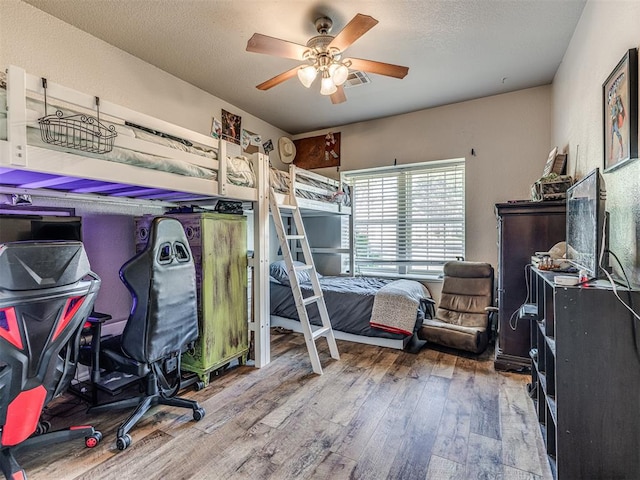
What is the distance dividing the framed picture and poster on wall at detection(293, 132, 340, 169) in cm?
328

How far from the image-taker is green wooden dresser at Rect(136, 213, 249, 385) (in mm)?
2416

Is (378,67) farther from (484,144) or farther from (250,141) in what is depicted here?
(250,141)

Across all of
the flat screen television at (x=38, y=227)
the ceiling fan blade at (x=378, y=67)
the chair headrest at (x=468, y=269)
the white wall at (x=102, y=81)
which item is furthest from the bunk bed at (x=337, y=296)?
the flat screen television at (x=38, y=227)

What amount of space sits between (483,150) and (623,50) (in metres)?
2.22

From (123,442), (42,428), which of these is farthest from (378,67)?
(42,428)

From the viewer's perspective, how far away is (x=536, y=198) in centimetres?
253

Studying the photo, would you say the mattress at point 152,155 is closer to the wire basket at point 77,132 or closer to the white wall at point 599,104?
the wire basket at point 77,132

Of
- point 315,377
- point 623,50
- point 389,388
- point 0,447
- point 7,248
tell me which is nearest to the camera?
point 7,248

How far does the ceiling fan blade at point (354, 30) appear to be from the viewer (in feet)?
5.91

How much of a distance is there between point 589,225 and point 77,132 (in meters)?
2.47

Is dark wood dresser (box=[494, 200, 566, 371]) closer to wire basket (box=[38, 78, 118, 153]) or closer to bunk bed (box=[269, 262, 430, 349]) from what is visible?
bunk bed (box=[269, 262, 430, 349])

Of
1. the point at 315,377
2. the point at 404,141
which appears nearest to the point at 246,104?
the point at 404,141

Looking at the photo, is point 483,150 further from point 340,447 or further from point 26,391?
point 26,391

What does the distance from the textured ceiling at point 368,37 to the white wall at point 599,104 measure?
25cm
